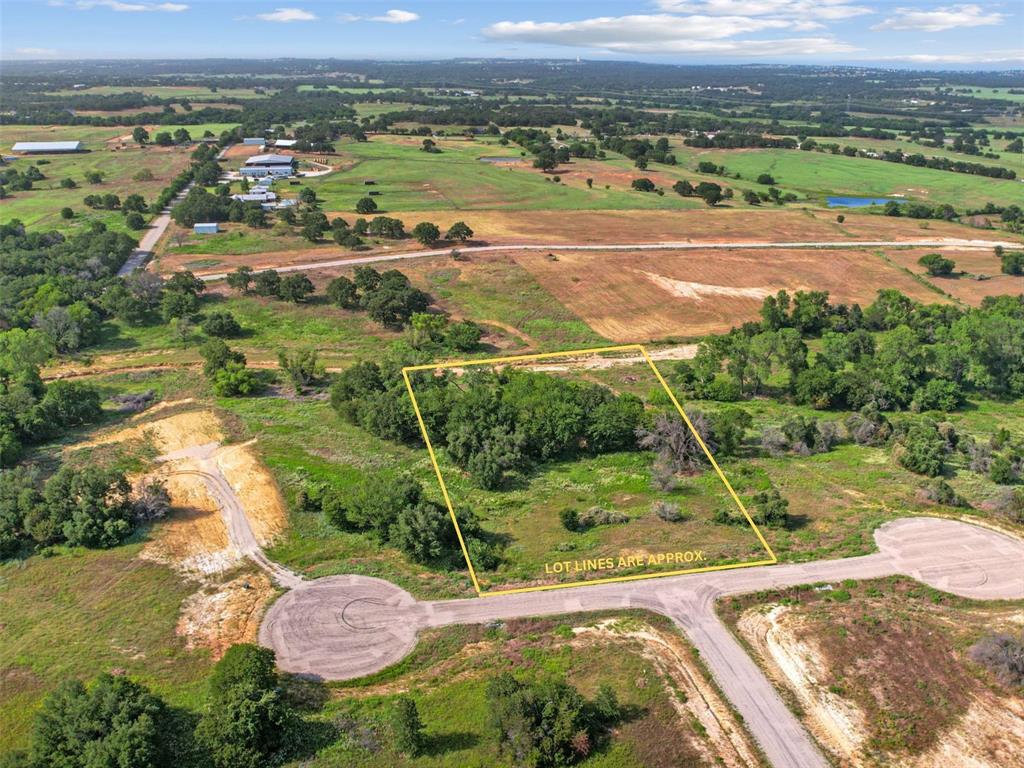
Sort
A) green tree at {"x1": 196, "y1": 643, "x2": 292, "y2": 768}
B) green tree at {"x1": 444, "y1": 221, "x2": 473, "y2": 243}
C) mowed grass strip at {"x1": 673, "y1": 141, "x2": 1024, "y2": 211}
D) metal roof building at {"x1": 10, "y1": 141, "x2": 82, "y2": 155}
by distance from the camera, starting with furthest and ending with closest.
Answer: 1. metal roof building at {"x1": 10, "y1": 141, "x2": 82, "y2": 155}
2. mowed grass strip at {"x1": 673, "y1": 141, "x2": 1024, "y2": 211}
3. green tree at {"x1": 444, "y1": 221, "x2": 473, "y2": 243}
4. green tree at {"x1": 196, "y1": 643, "x2": 292, "y2": 768}

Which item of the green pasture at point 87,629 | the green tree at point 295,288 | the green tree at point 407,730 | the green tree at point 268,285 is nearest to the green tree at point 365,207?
the green tree at point 268,285

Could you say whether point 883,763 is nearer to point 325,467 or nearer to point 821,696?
point 821,696

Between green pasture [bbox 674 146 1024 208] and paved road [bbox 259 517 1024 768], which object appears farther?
green pasture [bbox 674 146 1024 208]

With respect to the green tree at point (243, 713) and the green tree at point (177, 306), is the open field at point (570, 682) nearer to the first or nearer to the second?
the green tree at point (243, 713)

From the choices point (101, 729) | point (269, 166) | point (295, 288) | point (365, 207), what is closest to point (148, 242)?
point (365, 207)

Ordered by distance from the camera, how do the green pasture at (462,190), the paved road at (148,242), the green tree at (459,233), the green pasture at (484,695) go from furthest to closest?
the green pasture at (462,190) < the green tree at (459,233) < the paved road at (148,242) < the green pasture at (484,695)

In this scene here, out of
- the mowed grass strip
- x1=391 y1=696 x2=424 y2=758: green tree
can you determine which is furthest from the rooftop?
x1=391 y1=696 x2=424 y2=758: green tree

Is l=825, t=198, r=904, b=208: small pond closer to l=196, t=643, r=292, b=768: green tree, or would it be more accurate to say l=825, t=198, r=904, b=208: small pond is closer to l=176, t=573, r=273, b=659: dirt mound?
l=176, t=573, r=273, b=659: dirt mound

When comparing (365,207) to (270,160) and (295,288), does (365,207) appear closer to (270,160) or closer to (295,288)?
(295,288)
